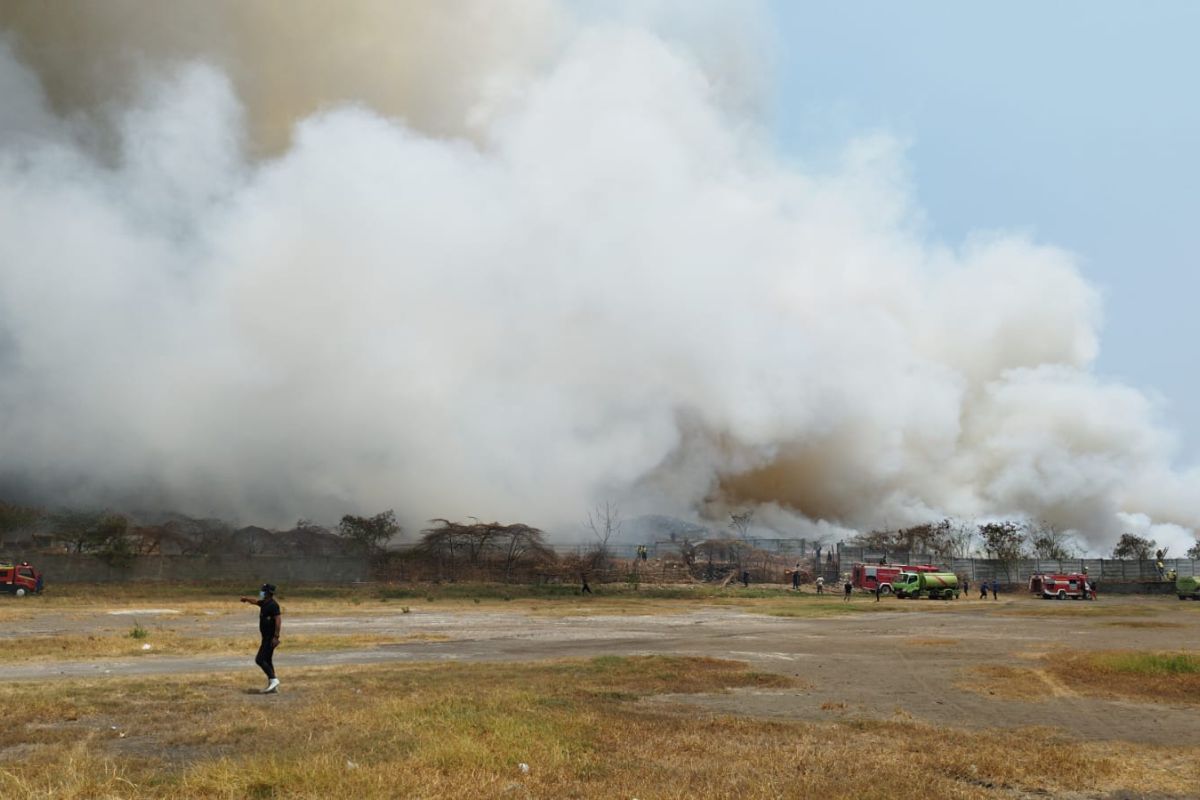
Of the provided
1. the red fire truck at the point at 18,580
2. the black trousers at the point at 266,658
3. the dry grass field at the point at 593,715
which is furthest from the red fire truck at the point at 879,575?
the black trousers at the point at 266,658

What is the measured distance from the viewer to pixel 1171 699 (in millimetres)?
16703

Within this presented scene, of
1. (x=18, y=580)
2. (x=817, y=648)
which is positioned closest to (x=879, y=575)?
(x=817, y=648)

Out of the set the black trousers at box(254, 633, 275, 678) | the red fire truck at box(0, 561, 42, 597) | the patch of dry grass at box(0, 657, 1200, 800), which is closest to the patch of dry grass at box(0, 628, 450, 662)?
the patch of dry grass at box(0, 657, 1200, 800)

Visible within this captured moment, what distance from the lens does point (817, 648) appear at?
27.3 meters

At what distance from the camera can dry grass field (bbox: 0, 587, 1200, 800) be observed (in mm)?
9312

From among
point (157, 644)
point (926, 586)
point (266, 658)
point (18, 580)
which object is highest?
point (266, 658)

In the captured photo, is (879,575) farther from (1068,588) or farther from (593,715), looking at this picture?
(593,715)

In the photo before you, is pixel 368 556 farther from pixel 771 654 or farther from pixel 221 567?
pixel 771 654

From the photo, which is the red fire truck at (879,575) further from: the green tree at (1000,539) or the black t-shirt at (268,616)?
the black t-shirt at (268,616)

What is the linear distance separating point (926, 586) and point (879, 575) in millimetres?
5958

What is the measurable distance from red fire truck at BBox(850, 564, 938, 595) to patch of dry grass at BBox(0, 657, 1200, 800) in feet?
206

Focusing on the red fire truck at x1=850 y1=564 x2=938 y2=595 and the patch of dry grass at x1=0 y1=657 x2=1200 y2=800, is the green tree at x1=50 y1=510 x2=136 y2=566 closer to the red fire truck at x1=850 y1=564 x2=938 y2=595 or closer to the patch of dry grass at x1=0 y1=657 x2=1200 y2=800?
the patch of dry grass at x1=0 y1=657 x2=1200 y2=800

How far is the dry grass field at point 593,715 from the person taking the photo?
367 inches

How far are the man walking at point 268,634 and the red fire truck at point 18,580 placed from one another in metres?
46.9
